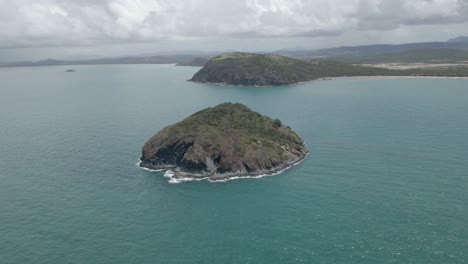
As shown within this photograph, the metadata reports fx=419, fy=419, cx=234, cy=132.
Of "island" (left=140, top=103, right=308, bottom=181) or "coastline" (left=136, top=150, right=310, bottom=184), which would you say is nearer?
"coastline" (left=136, top=150, right=310, bottom=184)

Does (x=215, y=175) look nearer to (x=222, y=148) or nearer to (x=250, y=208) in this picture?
(x=222, y=148)

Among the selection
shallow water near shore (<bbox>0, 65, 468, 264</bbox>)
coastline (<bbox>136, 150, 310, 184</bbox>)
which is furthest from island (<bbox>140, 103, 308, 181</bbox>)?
shallow water near shore (<bbox>0, 65, 468, 264</bbox>)

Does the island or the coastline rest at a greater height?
the island

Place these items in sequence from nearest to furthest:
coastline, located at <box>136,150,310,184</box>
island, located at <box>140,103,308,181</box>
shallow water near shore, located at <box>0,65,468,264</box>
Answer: shallow water near shore, located at <box>0,65,468,264</box>
coastline, located at <box>136,150,310,184</box>
island, located at <box>140,103,308,181</box>

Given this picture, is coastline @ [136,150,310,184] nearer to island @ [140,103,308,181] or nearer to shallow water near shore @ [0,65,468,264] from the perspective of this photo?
island @ [140,103,308,181]

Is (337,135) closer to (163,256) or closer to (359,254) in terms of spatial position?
(359,254)

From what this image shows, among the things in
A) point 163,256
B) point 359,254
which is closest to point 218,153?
point 163,256

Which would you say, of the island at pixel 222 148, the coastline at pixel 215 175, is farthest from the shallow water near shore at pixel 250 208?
the island at pixel 222 148

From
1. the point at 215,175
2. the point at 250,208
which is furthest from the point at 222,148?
the point at 250,208
